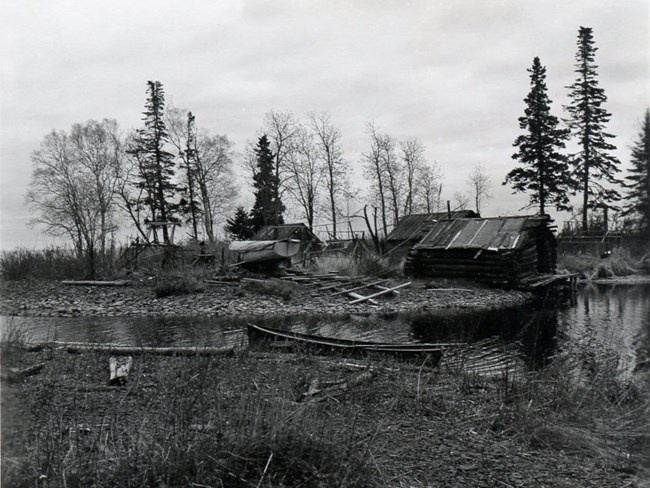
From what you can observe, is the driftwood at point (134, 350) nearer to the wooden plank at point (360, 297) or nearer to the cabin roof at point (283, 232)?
the wooden plank at point (360, 297)

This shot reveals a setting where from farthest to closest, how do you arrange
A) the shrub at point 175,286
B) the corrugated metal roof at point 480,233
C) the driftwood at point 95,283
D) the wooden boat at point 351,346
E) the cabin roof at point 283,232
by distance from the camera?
the cabin roof at point 283,232, the corrugated metal roof at point 480,233, the driftwood at point 95,283, the shrub at point 175,286, the wooden boat at point 351,346

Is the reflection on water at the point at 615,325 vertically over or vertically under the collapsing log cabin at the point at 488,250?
under

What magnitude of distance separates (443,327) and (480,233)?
1264cm

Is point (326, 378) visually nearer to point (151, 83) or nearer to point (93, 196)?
point (93, 196)

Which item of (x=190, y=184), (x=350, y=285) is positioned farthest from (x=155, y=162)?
(x=350, y=285)

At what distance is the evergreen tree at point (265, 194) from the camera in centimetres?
4875

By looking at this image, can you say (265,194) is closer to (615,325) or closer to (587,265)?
(587,265)

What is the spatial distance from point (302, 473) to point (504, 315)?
58.9 ft

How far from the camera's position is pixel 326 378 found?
8.25 metres

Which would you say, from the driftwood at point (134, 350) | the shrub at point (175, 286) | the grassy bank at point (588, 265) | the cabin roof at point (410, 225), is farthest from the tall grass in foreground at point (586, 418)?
the cabin roof at point (410, 225)

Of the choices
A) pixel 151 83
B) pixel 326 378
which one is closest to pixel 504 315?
pixel 326 378

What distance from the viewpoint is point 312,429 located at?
14.4 feet

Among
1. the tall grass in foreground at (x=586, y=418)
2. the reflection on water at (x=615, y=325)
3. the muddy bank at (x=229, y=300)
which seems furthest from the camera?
the muddy bank at (x=229, y=300)

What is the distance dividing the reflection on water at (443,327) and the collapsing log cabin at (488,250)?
447 cm
